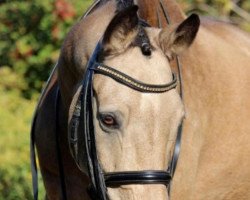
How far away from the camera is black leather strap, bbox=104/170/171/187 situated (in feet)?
10.3

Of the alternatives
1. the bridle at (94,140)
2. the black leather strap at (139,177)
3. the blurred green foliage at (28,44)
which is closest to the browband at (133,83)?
the bridle at (94,140)

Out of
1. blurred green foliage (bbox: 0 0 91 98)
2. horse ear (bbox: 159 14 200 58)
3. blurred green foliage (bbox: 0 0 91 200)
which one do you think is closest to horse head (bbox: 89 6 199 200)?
horse ear (bbox: 159 14 200 58)

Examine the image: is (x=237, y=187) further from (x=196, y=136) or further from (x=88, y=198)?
(x=88, y=198)

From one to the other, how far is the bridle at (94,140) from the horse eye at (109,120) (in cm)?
8

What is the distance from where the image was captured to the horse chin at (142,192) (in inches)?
123

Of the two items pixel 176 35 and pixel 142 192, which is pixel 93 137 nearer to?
pixel 142 192

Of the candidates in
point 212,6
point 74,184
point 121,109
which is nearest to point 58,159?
point 74,184

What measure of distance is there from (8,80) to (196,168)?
4214 millimetres

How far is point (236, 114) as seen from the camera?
13.7 ft

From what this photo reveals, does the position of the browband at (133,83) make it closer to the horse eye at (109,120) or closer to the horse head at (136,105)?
the horse head at (136,105)

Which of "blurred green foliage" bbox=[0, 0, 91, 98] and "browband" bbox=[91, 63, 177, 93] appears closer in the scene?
"browband" bbox=[91, 63, 177, 93]

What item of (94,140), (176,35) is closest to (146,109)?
(94,140)

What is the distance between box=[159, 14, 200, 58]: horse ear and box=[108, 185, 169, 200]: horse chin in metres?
0.58

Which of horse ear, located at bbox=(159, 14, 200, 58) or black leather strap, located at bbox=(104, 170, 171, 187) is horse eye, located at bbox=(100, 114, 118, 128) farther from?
horse ear, located at bbox=(159, 14, 200, 58)
